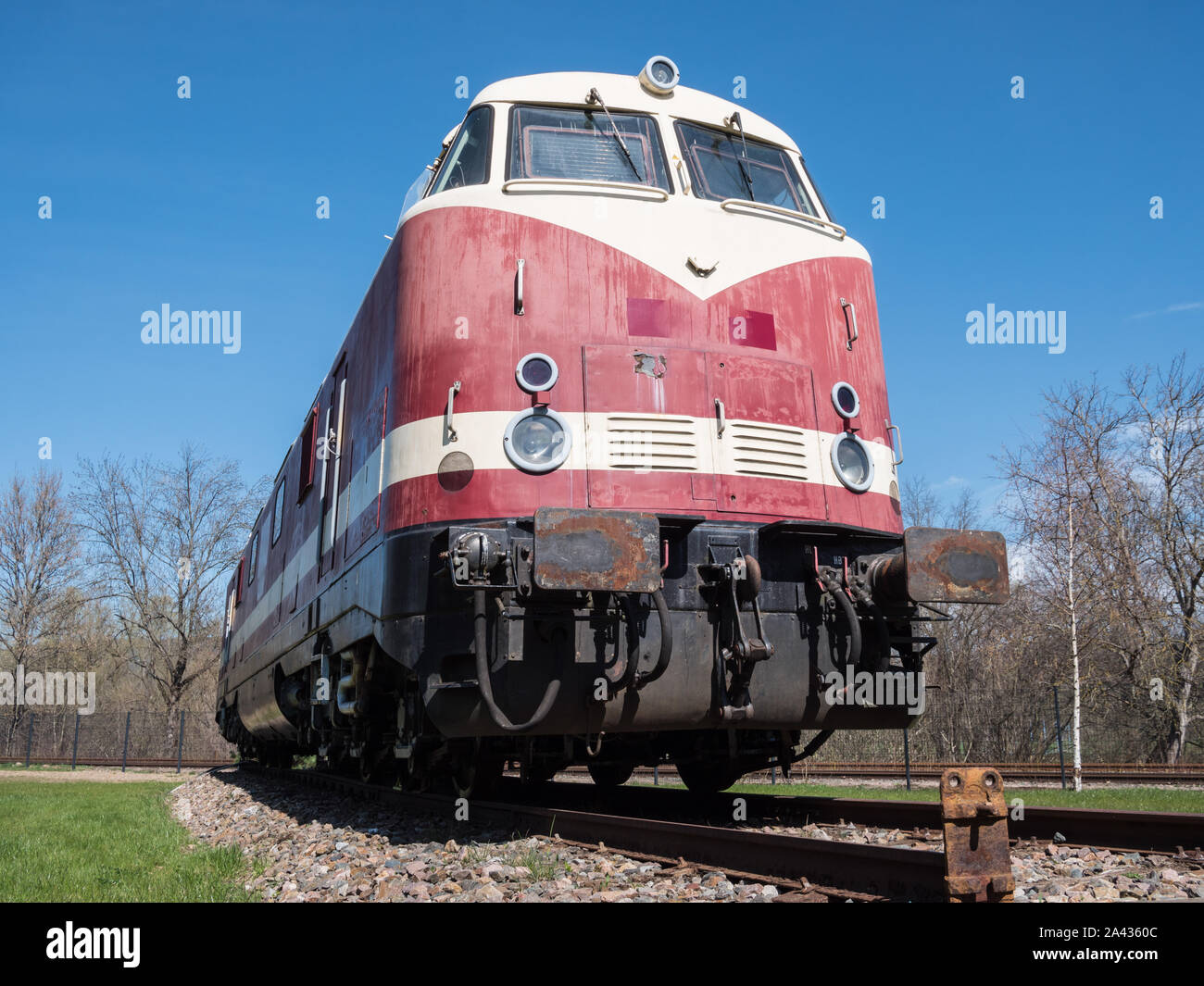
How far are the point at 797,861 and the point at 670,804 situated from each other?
11.6 ft

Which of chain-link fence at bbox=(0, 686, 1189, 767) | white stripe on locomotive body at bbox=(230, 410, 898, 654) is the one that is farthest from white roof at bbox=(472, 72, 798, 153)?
chain-link fence at bbox=(0, 686, 1189, 767)

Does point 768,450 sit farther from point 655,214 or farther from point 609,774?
point 609,774

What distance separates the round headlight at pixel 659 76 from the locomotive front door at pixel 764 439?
7.23 ft

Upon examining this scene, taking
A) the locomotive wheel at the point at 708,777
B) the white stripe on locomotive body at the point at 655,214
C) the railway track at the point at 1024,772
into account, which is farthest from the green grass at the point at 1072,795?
the white stripe on locomotive body at the point at 655,214

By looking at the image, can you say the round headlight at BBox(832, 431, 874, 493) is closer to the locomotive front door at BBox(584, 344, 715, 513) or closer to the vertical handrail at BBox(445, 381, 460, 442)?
the locomotive front door at BBox(584, 344, 715, 513)

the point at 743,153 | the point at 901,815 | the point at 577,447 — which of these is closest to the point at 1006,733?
the point at 901,815

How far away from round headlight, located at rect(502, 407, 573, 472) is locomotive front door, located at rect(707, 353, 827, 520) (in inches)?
35.5

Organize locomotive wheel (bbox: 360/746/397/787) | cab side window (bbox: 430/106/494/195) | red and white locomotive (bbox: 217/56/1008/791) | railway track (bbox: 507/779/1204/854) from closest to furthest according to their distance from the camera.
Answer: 1. railway track (bbox: 507/779/1204/854)
2. red and white locomotive (bbox: 217/56/1008/791)
3. cab side window (bbox: 430/106/494/195)
4. locomotive wheel (bbox: 360/746/397/787)

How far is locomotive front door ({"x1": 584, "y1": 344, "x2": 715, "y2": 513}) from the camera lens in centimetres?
559

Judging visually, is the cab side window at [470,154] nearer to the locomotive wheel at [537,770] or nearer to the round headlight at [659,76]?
the round headlight at [659,76]

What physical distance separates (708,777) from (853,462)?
9.81ft

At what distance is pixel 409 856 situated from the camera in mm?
5406

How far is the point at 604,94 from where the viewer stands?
682 cm

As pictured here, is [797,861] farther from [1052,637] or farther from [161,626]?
[161,626]
